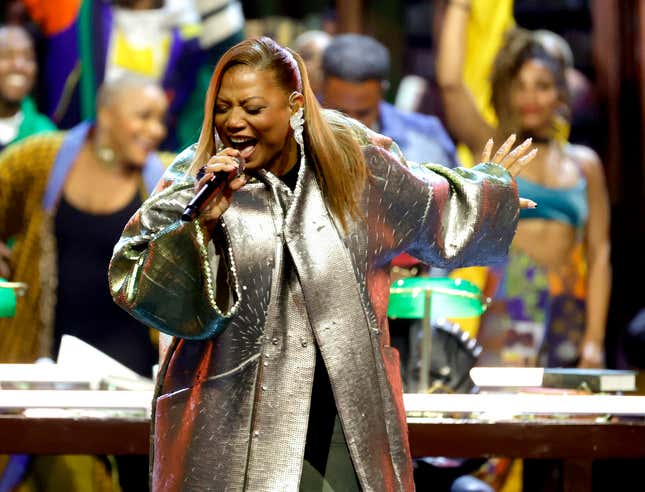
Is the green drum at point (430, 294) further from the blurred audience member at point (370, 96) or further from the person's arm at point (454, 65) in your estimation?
the person's arm at point (454, 65)

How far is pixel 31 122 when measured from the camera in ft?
18.4

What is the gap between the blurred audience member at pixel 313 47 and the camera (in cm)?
550

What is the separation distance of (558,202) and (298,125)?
3.16 meters

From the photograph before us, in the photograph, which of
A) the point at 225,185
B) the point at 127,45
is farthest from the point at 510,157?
the point at 127,45

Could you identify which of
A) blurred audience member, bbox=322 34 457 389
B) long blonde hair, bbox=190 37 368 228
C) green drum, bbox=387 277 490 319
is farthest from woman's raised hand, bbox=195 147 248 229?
blurred audience member, bbox=322 34 457 389

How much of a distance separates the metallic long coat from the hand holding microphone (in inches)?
1.6

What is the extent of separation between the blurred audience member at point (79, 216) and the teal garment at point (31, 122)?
0.05 metres

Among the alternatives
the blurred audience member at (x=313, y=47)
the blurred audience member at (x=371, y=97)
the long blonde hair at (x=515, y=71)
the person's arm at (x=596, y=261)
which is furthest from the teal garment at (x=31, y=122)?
the person's arm at (x=596, y=261)

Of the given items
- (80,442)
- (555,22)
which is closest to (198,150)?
(80,442)

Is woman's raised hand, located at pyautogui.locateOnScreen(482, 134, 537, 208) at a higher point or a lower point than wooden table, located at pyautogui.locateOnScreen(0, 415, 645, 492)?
higher

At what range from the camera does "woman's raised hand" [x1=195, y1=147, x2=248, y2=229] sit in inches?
84.3

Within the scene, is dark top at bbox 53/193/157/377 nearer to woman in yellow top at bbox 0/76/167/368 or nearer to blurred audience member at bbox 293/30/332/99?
woman in yellow top at bbox 0/76/167/368

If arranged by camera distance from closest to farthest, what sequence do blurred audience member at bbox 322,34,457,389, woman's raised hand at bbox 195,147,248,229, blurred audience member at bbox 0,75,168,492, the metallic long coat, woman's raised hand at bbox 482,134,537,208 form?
woman's raised hand at bbox 195,147,248,229 → the metallic long coat → woman's raised hand at bbox 482,134,537,208 → blurred audience member at bbox 322,34,457,389 → blurred audience member at bbox 0,75,168,492

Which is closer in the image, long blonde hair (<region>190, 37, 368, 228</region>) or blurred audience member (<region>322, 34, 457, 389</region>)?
long blonde hair (<region>190, 37, 368, 228</region>)
